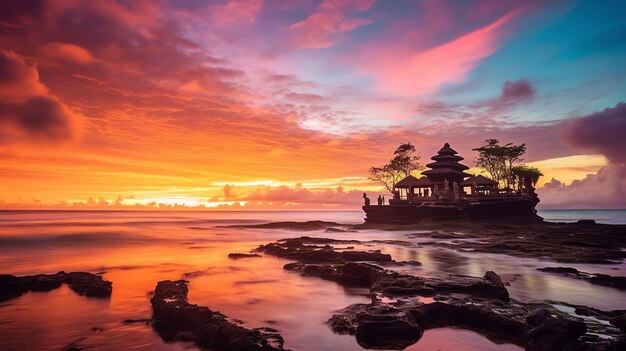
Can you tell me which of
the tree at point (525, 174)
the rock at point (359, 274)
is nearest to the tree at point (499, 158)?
the tree at point (525, 174)

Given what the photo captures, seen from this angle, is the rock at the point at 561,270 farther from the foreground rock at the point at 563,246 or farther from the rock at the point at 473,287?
the rock at the point at 473,287

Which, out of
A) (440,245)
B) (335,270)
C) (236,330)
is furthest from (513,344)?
(440,245)

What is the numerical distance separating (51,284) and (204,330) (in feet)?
35.8

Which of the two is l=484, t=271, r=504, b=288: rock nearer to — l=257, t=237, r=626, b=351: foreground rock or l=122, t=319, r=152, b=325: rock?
l=257, t=237, r=626, b=351: foreground rock

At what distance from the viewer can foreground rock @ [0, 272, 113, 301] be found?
46.4ft

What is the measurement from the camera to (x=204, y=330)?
29.2 ft

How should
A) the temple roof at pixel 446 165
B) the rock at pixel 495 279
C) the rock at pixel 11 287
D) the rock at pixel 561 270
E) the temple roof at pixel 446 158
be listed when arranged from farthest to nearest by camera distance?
the temple roof at pixel 446 158, the temple roof at pixel 446 165, the rock at pixel 561 270, the rock at pixel 11 287, the rock at pixel 495 279

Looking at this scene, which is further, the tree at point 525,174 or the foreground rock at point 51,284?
the tree at point 525,174

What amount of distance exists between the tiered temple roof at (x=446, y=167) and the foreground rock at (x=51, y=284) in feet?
172

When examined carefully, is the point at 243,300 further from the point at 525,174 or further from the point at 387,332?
the point at 525,174

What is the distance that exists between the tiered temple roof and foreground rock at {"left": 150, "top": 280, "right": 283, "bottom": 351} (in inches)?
2097

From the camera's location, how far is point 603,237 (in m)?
28.6

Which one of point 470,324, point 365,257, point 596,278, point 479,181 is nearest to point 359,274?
point 365,257

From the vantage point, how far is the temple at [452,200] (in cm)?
4766
